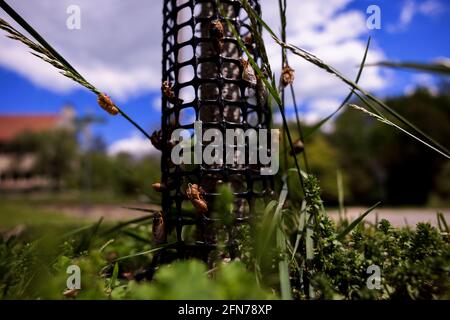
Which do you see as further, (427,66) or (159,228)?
(159,228)

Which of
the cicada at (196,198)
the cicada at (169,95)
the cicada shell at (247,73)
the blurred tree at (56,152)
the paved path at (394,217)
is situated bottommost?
the paved path at (394,217)

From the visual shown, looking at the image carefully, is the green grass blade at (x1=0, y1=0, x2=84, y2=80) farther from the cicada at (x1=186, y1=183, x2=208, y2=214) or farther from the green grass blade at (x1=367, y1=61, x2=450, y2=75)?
the green grass blade at (x1=367, y1=61, x2=450, y2=75)

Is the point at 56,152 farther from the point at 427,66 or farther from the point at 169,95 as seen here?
the point at 427,66

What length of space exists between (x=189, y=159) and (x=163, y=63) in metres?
0.47

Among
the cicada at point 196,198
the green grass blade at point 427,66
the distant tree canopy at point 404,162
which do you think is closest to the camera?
the green grass blade at point 427,66

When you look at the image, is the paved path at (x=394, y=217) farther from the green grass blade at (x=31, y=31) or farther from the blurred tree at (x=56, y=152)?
the blurred tree at (x=56, y=152)

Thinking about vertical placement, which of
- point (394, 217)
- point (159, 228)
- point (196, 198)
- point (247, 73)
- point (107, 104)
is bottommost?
point (394, 217)

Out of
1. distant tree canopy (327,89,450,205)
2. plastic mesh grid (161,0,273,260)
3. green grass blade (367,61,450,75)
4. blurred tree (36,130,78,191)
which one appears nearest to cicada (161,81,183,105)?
plastic mesh grid (161,0,273,260)

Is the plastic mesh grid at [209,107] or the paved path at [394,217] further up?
the plastic mesh grid at [209,107]

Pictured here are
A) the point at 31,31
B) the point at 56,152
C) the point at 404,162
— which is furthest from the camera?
the point at 56,152

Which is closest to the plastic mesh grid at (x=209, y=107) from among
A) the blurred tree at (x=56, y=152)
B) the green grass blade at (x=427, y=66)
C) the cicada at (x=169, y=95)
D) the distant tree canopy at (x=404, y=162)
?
the cicada at (x=169, y=95)

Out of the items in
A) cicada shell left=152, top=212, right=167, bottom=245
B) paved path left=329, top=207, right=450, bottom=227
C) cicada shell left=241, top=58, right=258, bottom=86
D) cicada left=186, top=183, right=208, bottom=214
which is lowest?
paved path left=329, top=207, right=450, bottom=227

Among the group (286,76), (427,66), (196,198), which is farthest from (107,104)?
(427,66)

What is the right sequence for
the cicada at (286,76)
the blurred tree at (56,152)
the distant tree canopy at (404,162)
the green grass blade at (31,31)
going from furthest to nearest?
the blurred tree at (56,152) → the distant tree canopy at (404,162) → the cicada at (286,76) → the green grass blade at (31,31)
